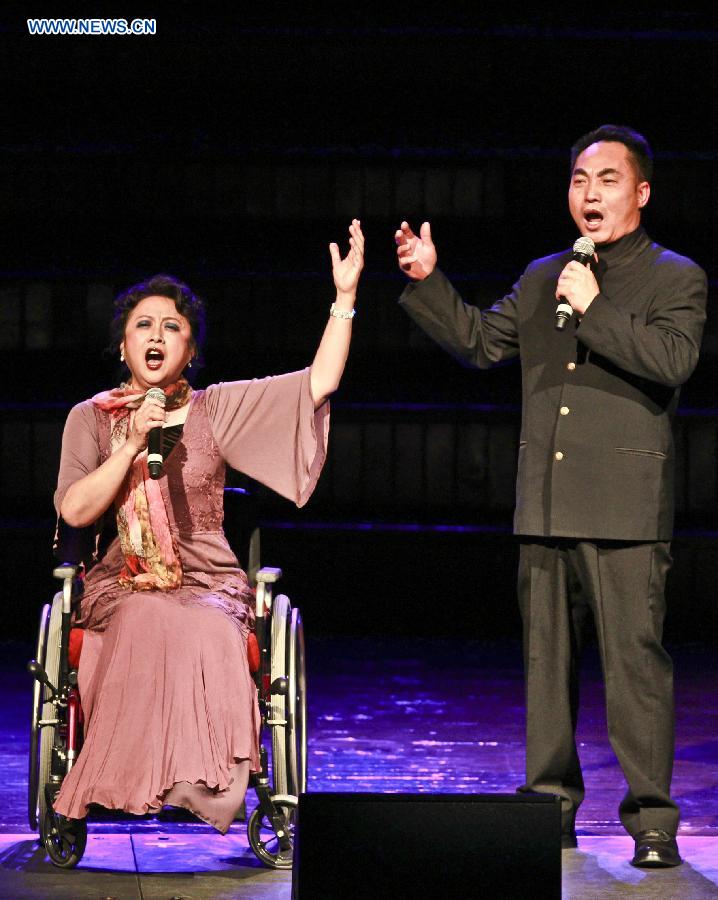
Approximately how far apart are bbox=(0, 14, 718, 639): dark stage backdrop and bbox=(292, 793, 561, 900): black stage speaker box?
405cm

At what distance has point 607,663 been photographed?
9.66 ft

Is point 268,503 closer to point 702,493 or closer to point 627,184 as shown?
point 702,493

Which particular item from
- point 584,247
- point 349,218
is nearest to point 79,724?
point 584,247

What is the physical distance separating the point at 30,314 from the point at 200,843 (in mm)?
3900

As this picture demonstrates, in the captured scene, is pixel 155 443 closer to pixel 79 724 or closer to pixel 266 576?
pixel 266 576

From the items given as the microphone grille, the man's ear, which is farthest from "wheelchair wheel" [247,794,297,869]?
the man's ear

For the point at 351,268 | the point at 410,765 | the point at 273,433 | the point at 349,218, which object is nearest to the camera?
the point at 351,268

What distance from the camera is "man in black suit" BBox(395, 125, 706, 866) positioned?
288 centimetres

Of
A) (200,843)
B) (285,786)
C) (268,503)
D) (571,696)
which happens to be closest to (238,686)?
(285,786)

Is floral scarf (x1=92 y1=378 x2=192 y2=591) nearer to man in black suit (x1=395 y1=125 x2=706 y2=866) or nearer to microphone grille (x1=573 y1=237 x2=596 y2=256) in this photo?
man in black suit (x1=395 y1=125 x2=706 y2=866)

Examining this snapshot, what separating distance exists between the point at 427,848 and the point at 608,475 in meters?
0.91

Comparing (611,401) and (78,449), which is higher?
(611,401)

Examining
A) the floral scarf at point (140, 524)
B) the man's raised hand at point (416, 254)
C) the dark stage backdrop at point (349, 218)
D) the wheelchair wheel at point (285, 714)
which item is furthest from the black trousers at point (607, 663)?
the dark stage backdrop at point (349, 218)

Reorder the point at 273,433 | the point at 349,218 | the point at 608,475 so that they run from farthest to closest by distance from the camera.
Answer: the point at 349,218 → the point at 273,433 → the point at 608,475
